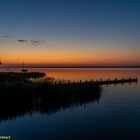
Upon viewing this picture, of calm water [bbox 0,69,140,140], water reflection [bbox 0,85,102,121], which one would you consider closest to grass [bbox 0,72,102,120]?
water reflection [bbox 0,85,102,121]

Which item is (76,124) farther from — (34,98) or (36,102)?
(34,98)

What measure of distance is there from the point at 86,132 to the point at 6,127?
8357 millimetres

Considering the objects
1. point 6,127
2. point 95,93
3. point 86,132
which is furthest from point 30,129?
point 95,93

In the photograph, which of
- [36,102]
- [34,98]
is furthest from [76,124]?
[34,98]

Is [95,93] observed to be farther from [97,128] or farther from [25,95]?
[97,128]

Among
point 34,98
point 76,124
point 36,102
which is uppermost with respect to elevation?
point 34,98

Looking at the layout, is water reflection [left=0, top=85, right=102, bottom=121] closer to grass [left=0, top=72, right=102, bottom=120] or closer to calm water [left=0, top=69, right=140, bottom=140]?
grass [left=0, top=72, right=102, bottom=120]

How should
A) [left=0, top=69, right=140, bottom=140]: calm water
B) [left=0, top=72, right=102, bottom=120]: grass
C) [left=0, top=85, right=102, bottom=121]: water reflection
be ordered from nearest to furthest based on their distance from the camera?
1. [left=0, top=69, right=140, bottom=140]: calm water
2. [left=0, top=85, right=102, bottom=121]: water reflection
3. [left=0, top=72, right=102, bottom=120]: grass

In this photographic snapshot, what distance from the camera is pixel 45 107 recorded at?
33.5 m

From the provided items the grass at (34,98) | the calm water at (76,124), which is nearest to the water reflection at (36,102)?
the grass at (34,98)

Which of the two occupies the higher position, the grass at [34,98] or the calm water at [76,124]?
the grass at [34,98]

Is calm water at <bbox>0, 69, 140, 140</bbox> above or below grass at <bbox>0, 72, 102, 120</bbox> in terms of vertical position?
below

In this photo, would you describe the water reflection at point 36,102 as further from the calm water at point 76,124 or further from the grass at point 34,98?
the calm water at point 76,124

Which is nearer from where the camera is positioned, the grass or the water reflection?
the water reflection
